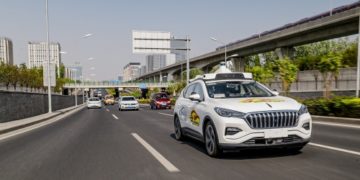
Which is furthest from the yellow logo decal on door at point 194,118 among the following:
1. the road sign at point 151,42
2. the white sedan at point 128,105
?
the road sign at point 151,42

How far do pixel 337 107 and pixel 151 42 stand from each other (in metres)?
25.5

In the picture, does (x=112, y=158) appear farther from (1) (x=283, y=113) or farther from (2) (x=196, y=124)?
(1) (x=283, y=113)

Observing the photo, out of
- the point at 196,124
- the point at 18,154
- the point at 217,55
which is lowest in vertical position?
the point at 18,154

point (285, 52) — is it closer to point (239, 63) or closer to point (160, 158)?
point (239, 63)

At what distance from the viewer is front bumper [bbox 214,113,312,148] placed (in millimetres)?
6320

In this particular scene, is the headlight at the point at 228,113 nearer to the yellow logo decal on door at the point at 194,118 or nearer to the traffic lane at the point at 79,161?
the yellow logo decal on door at the point at 194,118

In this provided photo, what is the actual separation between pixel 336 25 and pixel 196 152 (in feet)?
133

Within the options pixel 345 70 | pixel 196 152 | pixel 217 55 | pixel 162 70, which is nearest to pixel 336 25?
pixel 345 70

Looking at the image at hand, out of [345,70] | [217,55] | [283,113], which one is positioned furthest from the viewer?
[217,55]

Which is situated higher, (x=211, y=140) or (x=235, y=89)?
(x=235, y=89)

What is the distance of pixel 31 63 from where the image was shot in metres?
127

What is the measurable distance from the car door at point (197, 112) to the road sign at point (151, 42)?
29.9m

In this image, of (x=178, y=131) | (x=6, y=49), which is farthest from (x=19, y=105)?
(x=6, y=49)

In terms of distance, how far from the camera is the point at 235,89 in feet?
27.2
